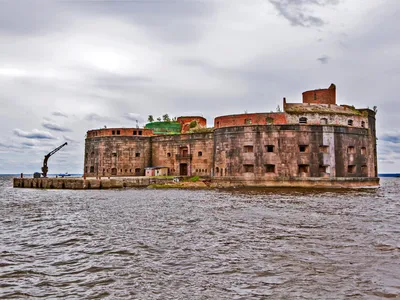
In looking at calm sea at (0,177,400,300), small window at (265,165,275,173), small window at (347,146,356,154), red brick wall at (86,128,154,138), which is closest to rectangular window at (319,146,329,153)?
small window at (347,146,356,154)

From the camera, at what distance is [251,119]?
38469 millimetres

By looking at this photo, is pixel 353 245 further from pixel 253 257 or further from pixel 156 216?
pixel 156 216

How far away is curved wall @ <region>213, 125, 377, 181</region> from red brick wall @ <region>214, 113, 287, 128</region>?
4.37ft

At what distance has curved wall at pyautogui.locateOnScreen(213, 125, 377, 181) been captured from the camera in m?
35.4

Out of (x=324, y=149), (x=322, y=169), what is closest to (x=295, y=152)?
(x=324, y=149)

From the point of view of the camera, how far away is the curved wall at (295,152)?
3544cm

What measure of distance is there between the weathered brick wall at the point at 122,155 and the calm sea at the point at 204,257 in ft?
107

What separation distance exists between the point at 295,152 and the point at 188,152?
15153mm

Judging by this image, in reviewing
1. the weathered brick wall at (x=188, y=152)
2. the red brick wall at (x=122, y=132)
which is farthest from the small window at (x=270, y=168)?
the red brick wall at (x=122, y=132)

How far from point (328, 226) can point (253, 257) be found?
5.36 metres

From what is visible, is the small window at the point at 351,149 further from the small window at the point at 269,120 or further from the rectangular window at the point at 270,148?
the small window at the point at 269,120

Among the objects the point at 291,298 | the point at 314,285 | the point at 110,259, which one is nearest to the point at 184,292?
the point at 291,298

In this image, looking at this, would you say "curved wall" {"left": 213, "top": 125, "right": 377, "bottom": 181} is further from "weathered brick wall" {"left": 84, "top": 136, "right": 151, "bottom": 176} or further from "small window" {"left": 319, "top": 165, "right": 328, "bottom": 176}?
"weathered brick wall" {"left": 84, "top": 136, "right": 151, "bottom": 176}

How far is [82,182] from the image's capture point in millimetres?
38562
